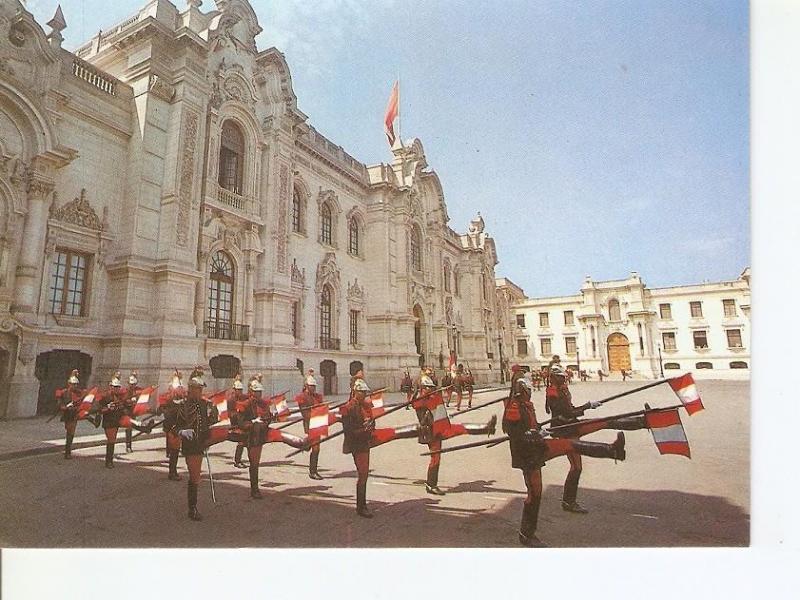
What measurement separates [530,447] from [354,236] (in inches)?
550

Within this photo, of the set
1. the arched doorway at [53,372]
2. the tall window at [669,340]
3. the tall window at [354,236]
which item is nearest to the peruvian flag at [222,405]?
the arched doorway at [53,372]

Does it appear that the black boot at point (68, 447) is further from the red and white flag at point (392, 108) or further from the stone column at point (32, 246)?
the red and white flag at point (392, 108)

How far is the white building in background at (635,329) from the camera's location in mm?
5352

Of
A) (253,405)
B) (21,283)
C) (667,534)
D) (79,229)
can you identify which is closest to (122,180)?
(79,229)

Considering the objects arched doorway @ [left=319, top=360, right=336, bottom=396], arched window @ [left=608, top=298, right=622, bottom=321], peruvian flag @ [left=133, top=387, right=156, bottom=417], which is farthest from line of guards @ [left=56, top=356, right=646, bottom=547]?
arched doorway @ [left=319, top=360, right=336, bottom=396]

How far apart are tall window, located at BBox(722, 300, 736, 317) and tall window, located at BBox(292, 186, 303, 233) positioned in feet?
36.9

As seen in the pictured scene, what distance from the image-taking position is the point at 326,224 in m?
15.2

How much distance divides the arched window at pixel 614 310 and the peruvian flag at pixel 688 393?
5.98 feet

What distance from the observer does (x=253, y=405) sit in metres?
5.26

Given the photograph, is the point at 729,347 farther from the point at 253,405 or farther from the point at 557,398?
the point at 253,405

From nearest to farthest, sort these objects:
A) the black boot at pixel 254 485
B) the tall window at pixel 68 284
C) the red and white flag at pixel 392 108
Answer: the black boot at pixel 254 485, the red and white flag at pixel 392 108, the tall window at pixel 68 284

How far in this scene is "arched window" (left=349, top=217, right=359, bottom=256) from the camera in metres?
16.3

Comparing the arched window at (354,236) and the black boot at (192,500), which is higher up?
the arched window at (354,236)
